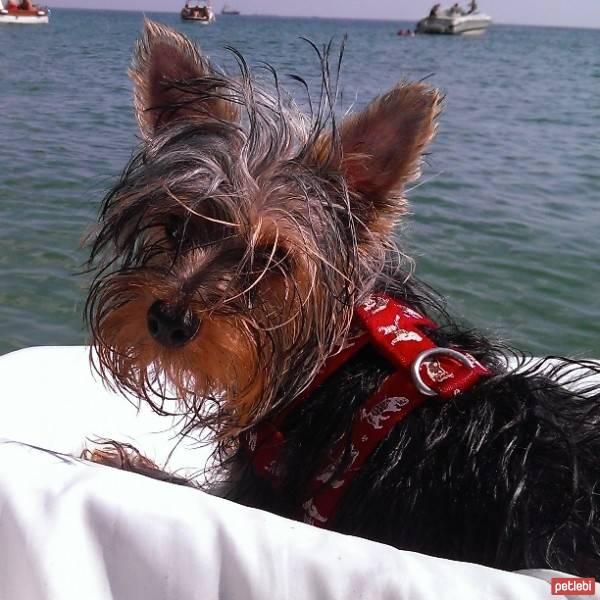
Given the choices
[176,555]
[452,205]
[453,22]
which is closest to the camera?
[176,555]

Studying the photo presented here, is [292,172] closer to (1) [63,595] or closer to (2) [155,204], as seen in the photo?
(2) [155,204]

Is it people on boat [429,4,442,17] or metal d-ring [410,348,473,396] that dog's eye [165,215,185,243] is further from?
people on boat [429,4,442,17]

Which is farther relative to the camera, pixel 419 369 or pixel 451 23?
pixel 451 23

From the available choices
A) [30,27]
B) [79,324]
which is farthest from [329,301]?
[30,27]

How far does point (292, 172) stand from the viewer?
274 centimetres

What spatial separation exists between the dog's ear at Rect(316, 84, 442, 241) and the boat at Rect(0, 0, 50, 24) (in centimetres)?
5402

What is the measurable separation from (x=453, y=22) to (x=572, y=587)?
8136 cm

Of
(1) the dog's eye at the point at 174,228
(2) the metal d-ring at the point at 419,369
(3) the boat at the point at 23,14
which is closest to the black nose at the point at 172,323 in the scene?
(1) the dog's eye at the point at 174,228

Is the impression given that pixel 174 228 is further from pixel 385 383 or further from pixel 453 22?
pixel 453 22

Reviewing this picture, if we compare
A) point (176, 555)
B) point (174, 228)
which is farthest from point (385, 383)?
point (176, 555)

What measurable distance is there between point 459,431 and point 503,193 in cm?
874

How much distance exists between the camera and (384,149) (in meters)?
2.62

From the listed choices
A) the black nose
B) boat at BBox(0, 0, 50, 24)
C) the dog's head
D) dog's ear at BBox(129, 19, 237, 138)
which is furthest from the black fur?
boat at BBox(0, 0, 50, 24)

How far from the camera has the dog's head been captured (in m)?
2.53
